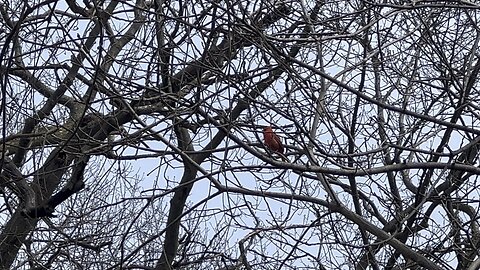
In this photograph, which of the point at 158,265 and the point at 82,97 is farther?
the point at 158,265

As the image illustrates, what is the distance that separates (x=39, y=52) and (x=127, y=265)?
6.60 ft

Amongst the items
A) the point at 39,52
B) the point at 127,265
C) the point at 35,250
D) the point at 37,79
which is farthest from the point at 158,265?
the point at 39,52

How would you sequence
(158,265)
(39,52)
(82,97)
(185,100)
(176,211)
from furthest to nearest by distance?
(176,211) → (158,265) → (82,97) → (39,52) → (185,100)

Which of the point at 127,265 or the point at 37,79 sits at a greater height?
the point at 37,79

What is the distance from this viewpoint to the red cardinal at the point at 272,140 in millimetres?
5172

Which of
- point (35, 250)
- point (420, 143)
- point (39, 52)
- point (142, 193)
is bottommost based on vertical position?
point (142, 193)

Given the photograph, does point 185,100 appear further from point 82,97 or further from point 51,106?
point 51,106

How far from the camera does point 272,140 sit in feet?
17.3

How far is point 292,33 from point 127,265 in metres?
2.56

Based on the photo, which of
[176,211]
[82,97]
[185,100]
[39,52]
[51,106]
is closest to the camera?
[185,100]

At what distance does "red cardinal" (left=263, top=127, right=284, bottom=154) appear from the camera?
517 cm

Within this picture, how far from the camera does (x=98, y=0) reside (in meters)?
5.47

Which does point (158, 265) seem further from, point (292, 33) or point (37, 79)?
point (292, 33)

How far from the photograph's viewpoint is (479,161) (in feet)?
20.2
